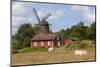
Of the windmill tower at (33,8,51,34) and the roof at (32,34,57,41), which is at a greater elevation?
the windmill tower at (33,8,51,34)

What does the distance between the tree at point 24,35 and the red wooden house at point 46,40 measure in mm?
58

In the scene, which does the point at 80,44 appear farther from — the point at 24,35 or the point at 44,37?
the point at 24,35

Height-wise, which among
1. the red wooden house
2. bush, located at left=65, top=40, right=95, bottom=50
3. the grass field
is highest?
the red wooden house

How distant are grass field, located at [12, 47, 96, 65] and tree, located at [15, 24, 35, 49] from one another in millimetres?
115

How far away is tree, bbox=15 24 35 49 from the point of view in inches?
91.7

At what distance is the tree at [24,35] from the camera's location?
2.33 metres

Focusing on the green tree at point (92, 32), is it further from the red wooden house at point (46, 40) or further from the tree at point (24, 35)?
the tree at point (24, 35)

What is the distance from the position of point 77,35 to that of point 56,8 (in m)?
0.44

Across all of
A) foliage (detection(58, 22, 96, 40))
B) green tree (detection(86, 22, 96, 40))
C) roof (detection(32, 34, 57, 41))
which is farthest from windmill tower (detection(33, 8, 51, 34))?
green tree (detection(86, 22, 96, 40))

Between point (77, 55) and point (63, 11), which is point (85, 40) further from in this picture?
point (63, 11)

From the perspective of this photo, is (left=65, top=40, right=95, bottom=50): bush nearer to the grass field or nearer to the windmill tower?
the grass field

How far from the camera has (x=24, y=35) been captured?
2.36 metres

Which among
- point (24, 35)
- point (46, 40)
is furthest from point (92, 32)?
point (24, 35)

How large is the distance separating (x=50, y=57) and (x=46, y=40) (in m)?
0.21
